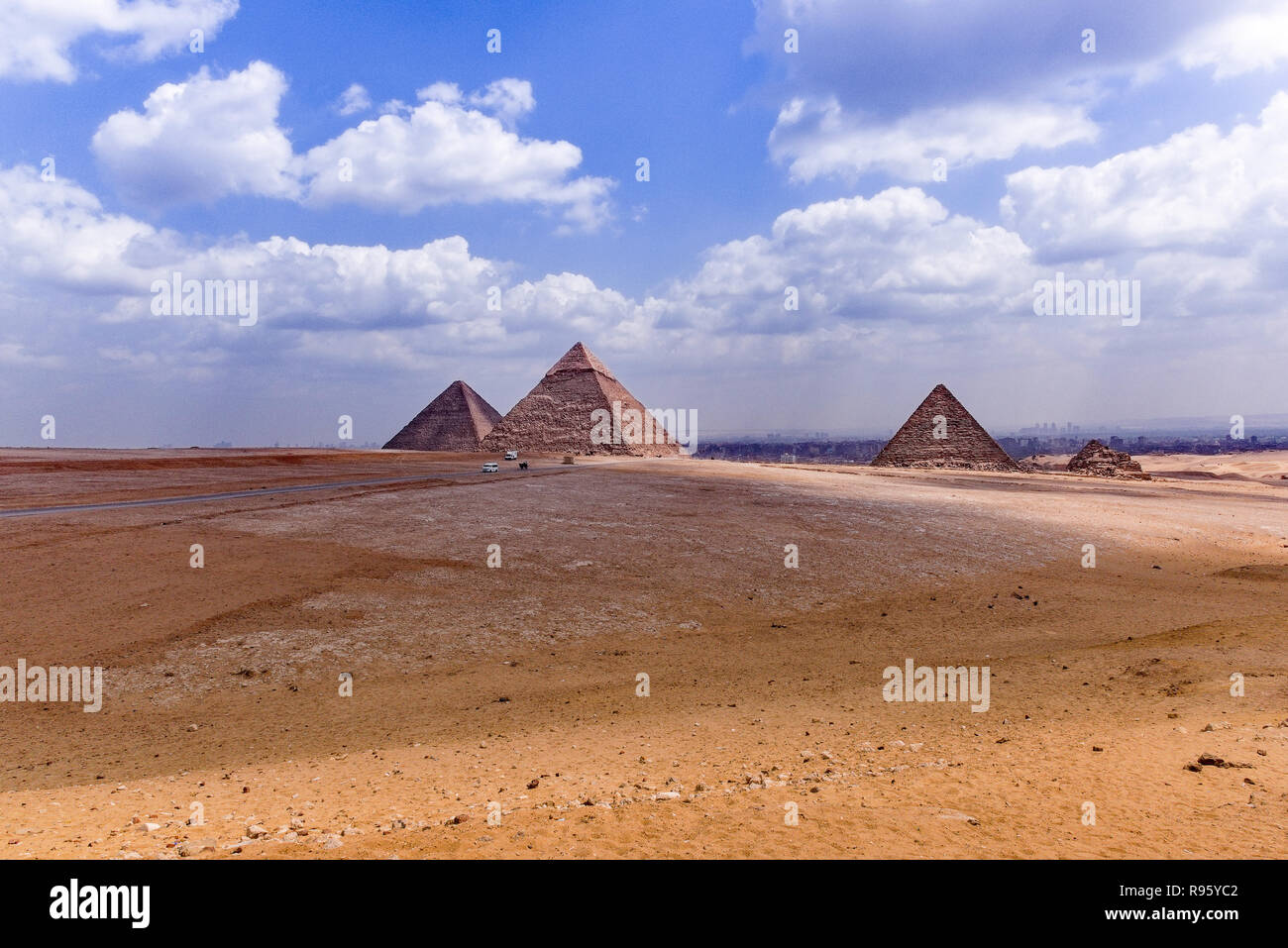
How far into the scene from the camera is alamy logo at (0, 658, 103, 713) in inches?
384

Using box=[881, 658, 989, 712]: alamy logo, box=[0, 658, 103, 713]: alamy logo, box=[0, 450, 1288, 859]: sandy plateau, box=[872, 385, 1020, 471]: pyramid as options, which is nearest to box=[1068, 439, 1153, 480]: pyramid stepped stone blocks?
box=[872, 385, 1020, 471]: pyramid

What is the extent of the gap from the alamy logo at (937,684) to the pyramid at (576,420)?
3644 inches

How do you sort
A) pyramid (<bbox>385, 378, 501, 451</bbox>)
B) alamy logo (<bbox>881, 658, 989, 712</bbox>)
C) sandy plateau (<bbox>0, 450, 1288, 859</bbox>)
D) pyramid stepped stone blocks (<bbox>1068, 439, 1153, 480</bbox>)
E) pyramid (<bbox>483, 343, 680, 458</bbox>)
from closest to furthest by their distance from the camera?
sandy plateau (<bbox>0, 450, 1288, 859</bbox>) → alamy logo (<bbox>881, 658, 989, 712</bbox>) → pyramid stepped stone blocks (<bbox>1068, 439, 1153, 480</bbox>) → pyramid (<bbox>483, 343, 680, 458</bbox>) → pyramid (<bbox>385, 378, 501, 451</bbox>)

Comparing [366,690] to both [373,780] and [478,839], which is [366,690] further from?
[478,839]

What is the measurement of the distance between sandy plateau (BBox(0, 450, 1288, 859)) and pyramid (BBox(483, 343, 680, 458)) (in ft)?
280

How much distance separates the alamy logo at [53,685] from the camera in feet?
32.0

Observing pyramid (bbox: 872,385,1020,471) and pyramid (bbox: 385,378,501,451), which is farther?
pyramid (bbox: 385,378,501,451)
